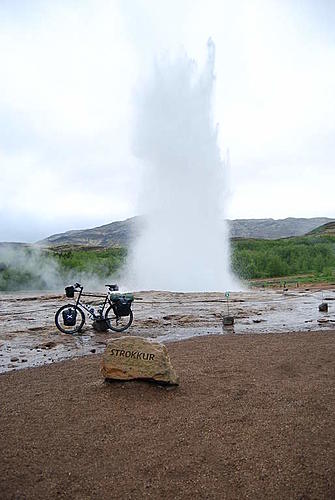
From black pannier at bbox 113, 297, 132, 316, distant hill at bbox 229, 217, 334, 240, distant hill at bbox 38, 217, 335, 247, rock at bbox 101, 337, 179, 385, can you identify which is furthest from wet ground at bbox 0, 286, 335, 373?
distant hill at bbox 229, 217, 334, 240

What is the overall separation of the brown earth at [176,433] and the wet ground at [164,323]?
6.71ft

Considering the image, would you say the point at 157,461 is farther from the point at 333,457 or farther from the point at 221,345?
the point at 221,345

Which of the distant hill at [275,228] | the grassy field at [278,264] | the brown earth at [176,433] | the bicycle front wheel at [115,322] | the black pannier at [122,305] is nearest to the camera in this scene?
the brown earth at [176,433]

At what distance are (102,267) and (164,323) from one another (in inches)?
926

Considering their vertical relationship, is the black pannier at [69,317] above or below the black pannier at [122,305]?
below

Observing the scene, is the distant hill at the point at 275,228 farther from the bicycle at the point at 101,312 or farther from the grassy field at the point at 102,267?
the bicycle at the point at 101,312

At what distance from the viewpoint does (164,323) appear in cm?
1297

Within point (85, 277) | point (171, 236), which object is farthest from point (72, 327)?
point (85, 277)

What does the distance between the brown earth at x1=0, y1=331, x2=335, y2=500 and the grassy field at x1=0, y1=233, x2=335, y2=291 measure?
25.0m

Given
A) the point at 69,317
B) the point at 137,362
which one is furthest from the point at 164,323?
the point at 137,362

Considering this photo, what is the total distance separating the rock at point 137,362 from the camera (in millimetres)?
6031

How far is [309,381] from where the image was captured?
245 inches

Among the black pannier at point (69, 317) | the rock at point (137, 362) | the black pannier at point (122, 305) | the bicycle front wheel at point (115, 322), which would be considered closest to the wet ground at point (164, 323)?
the bicycle front wheel at point (115, 322)

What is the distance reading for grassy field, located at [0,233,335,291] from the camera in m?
32.7
